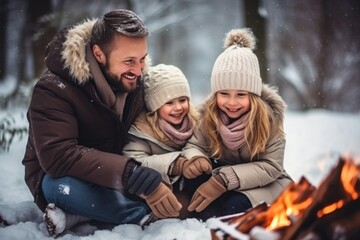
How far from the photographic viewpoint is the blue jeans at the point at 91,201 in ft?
9.91

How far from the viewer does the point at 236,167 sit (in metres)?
3.20

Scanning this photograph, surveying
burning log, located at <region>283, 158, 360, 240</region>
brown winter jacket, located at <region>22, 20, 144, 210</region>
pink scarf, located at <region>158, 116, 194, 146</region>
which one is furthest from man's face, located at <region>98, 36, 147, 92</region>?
burning log, located at <region>283, 158, 360, 240</region>

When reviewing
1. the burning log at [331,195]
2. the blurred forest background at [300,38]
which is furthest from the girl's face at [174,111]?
the blurred forest background at [300,38]

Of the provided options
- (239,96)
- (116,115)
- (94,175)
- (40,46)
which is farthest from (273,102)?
(40,46)

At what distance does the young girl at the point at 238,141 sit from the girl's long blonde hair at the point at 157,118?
0.36ft

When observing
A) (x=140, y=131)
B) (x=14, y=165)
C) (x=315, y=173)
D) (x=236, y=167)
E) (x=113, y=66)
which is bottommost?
(x=315, y=173)

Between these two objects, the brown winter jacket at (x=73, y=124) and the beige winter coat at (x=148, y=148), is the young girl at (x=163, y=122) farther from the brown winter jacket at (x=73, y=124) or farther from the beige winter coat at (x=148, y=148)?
the brown winter jacket at (x=73, y=124)

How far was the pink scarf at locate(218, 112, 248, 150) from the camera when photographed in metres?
3.27

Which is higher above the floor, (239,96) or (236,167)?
Result: (239,96)

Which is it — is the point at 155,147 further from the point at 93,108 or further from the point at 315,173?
the point at 315,173

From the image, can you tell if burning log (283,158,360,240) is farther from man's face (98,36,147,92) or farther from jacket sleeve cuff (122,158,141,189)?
man's face (98,36,147,92)

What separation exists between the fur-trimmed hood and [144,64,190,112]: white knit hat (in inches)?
24.6

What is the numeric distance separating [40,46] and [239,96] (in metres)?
6.71

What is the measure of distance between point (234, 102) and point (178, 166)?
653mm
